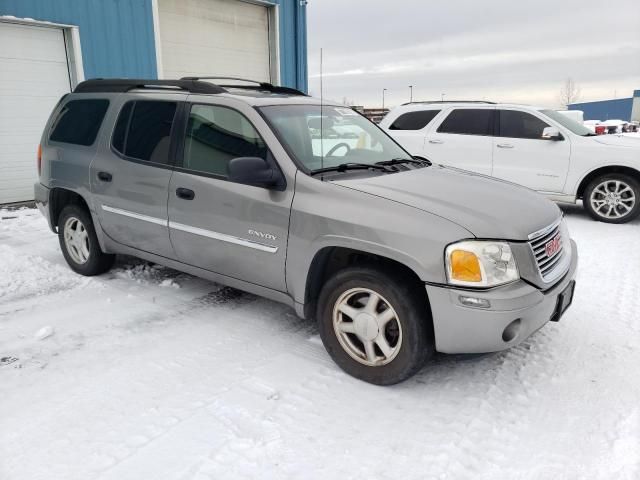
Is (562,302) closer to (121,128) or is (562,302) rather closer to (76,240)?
(121,128)

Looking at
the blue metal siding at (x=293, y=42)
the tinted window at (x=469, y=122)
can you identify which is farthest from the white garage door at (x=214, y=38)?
the tinted window at (x=469, y=122)

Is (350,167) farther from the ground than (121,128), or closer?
closer

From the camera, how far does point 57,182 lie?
496cm

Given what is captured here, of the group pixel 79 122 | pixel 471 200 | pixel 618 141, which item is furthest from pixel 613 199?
pixel 79 122

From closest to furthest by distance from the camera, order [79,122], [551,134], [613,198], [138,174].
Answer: [138,174], [79,122], [613,198], [551,134]

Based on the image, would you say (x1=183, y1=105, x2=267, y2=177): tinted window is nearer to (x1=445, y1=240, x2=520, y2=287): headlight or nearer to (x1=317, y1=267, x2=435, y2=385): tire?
(x1=317, y1=267, x2=435, y2=385): tire

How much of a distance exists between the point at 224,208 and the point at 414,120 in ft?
20.5

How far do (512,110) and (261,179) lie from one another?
6.35m

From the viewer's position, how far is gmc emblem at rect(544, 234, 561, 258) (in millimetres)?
3113

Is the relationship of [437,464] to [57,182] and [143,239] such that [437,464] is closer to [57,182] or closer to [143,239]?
[143,239]

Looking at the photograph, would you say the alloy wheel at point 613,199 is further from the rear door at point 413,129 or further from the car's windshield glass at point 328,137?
the car's windshield glass at point 328,137

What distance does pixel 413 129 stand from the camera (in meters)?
9.02

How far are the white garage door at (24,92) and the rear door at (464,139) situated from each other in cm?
671

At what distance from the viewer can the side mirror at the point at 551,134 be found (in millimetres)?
7789
